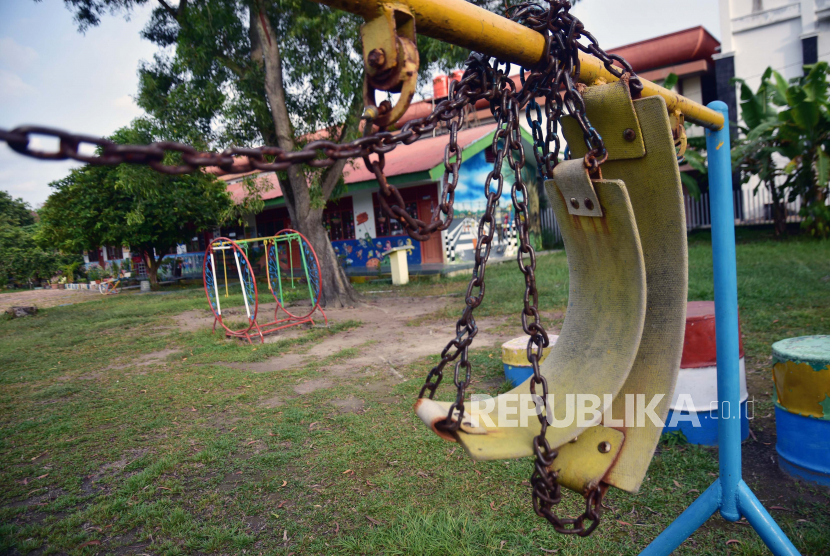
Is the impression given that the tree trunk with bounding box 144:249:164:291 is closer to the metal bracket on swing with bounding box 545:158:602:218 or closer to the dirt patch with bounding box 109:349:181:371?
the dirt patch with bounding box 109:349:181:371

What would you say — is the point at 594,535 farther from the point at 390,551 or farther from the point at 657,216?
the point at 657,216

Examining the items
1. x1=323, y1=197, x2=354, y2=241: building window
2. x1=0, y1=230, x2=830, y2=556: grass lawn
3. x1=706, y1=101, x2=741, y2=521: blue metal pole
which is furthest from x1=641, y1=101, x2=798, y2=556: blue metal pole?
x1=323, y1=197, x2=354, y2=241: building window

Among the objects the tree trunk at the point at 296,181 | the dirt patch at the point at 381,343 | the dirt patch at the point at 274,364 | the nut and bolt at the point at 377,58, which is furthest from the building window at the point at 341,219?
the nut and bolt at the point at 377,58

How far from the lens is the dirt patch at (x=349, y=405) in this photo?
440cm

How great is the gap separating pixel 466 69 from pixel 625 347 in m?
0.81

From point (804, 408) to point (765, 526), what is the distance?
117 centimetres

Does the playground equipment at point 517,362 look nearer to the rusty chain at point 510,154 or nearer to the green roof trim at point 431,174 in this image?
the rusty chain at point 510,154

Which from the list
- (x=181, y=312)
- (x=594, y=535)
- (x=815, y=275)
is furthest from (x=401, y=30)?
(x=181, y=312)

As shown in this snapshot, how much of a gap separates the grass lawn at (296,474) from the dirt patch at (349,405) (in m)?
0.06

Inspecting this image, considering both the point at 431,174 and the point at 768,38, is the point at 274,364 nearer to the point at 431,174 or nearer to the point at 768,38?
the point at 431,174

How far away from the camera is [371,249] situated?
56.6ft

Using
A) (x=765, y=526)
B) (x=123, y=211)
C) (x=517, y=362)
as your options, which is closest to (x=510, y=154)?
(x=765, y=526)

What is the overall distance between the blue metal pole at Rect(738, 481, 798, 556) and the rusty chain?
3.22 feet

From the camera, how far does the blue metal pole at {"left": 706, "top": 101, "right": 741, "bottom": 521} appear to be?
2049 millimetres
